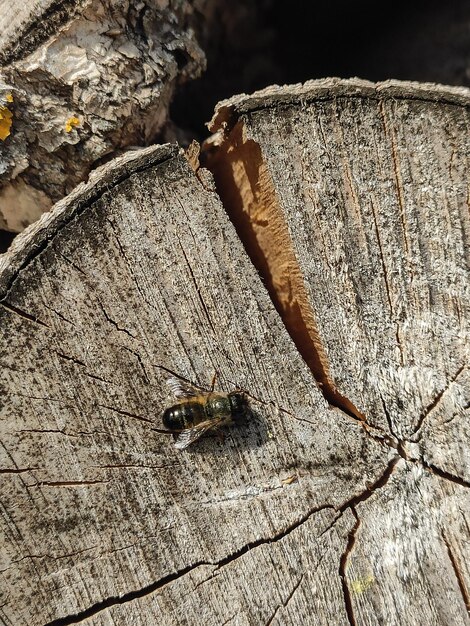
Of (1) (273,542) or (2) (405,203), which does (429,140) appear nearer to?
(2) (405,203)

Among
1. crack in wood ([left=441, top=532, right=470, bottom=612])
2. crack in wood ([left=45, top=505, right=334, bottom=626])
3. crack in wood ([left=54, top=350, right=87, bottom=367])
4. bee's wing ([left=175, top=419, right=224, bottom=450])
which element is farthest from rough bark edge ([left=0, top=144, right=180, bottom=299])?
crack in wood ([left=441, top=532, right=470, bottom=612])

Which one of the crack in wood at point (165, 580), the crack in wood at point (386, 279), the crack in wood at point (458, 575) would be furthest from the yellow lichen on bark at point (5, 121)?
the crack in wood at point (458, 575)

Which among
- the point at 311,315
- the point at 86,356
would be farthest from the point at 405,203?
the point at 86,356

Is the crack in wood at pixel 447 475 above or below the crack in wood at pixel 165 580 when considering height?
above

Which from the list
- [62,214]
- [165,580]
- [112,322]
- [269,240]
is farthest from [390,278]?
[165,580]

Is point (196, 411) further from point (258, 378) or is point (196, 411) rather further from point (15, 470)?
point (15, 470)

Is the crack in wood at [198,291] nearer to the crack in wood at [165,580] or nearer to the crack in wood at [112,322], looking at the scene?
the crack in wood at [112,322]
